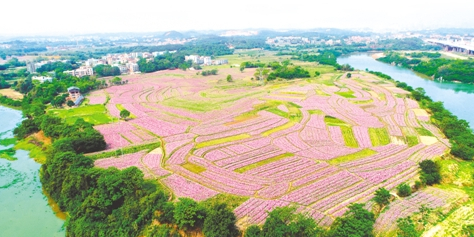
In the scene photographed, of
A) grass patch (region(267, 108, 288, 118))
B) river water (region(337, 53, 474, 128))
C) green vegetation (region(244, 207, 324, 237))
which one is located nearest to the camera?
green vegetation (region(244, 207, 324, 237))

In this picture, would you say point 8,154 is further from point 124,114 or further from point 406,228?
point 406,228

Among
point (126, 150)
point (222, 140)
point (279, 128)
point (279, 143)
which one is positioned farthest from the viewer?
point (279, 128)

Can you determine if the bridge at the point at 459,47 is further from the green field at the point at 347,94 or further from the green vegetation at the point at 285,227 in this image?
the green vegetation at the point at 285,227

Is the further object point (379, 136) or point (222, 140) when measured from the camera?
point (379, 136)

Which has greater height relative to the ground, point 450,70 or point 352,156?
point 450,70

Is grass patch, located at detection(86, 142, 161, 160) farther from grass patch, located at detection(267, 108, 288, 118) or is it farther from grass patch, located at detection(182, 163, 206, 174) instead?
grass patch, located at detection(267, 108, 288, 118)

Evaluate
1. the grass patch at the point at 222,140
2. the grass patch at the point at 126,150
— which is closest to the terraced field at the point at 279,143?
the grass patch at the point at 222,140

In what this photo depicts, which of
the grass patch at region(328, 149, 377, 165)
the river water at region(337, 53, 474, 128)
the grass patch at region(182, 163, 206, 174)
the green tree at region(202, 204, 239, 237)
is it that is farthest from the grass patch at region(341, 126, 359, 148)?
the green tree at region(202, 204, 239, 237)

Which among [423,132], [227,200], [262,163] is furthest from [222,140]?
[423,132]
